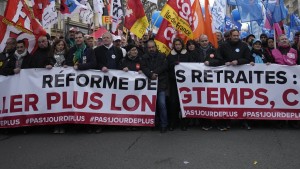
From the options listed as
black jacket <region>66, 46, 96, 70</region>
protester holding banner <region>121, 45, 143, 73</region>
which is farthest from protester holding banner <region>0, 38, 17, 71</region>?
protester holding banner <region>121, 45, 143, 73</region>

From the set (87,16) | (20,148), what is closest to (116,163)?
(20,148)

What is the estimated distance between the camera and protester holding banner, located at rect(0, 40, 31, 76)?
774cm

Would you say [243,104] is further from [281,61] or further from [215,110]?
[281,61]

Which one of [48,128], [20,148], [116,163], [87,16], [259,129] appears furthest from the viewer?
[87,16]

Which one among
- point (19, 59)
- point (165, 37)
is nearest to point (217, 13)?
point (165, 37)

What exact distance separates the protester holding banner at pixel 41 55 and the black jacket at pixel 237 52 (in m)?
3.64

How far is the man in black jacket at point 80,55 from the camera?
761cm

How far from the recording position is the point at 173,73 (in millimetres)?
7891

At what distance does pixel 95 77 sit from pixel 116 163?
2.63 meters

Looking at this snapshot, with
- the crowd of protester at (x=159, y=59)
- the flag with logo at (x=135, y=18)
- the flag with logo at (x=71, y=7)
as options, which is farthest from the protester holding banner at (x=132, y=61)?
the flag with logo at (x=71, y=7)

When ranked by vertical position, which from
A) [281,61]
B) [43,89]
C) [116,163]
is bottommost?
[116,163]

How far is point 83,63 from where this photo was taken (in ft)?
25.1

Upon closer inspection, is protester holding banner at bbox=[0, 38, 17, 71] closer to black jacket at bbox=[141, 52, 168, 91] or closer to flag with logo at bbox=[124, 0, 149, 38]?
flag with logo at bbox=[124, 0, 149, 38]

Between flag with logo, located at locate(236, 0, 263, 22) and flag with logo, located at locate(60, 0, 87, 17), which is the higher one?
flag with logo, located at locate(60, 0, 87, 17)
